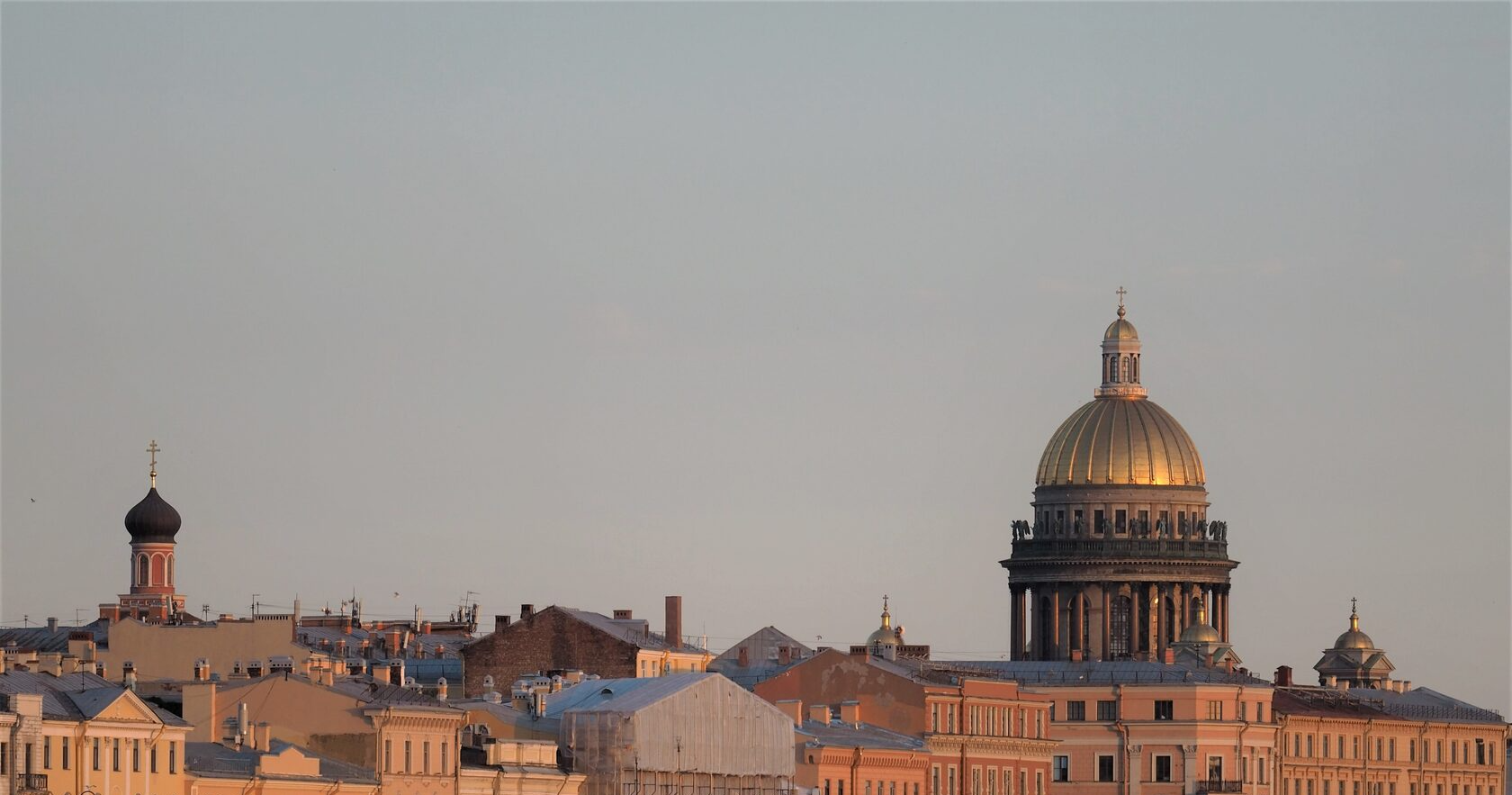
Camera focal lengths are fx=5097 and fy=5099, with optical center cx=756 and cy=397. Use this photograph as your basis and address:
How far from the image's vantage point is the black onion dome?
154m

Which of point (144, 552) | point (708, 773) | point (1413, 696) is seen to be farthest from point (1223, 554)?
point (708, 773)

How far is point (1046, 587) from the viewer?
196250 mm

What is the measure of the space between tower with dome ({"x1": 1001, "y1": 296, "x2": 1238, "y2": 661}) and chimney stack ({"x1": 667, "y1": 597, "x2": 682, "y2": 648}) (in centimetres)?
5576

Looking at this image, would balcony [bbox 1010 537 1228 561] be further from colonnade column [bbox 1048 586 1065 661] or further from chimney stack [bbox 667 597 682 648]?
chimney stack [bbox 667 597 682 648]

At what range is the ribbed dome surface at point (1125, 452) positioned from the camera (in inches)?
7697

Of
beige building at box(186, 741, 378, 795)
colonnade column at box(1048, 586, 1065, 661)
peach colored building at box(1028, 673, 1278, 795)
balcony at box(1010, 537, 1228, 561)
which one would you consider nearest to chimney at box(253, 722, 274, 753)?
beige building at box(186, 741, 378, 795)

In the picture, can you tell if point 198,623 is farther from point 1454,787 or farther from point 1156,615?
point 1156,615

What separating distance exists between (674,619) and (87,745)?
4897 cm

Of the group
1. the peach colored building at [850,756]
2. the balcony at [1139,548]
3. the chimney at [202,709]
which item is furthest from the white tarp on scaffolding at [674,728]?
the balcony at [1139,548]

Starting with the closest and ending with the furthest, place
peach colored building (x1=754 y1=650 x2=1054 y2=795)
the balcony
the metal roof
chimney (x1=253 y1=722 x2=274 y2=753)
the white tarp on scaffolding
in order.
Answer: the metal roof < chimney (x1=253 y1=722 x2=274 y2=753) < the white tarp on scaffolding < peach colored building (x1=754 y1=650 x2=1054 y2=795) < the balcony

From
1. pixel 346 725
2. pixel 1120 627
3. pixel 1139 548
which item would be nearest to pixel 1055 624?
pixel 1120 627

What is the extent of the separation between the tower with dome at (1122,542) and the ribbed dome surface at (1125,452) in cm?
3

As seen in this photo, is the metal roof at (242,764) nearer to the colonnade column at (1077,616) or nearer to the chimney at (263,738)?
the chimney at (263,738)

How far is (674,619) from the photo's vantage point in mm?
138750
